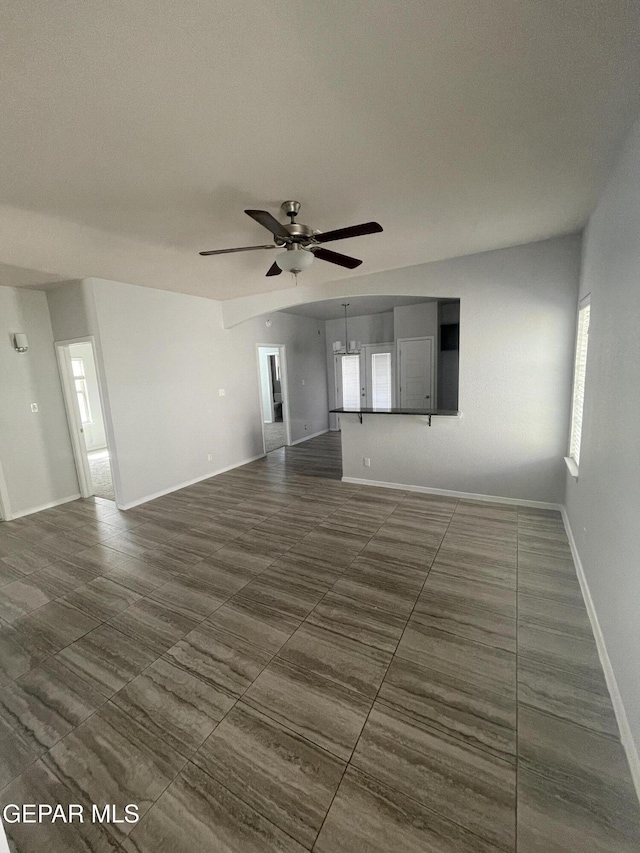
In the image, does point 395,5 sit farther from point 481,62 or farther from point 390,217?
point 390,217

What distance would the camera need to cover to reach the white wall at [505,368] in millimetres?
3336

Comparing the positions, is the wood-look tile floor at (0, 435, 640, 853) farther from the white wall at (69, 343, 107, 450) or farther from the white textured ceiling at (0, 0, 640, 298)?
the white wall at (69, 343, 107, 450)

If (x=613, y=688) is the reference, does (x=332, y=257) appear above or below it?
above

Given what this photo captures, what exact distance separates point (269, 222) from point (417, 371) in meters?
4.91

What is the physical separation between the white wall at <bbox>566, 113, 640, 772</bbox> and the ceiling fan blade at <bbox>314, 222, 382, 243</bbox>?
1264 mm

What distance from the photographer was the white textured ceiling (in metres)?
1.13

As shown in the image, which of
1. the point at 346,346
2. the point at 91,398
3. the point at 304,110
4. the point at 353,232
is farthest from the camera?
the point at 346,346

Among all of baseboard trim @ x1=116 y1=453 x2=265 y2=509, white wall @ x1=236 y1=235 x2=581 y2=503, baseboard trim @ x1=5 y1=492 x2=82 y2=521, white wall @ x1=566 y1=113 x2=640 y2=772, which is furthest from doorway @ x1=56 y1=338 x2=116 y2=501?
white wall @ x1=566 y1=113 x2=640 y2=772

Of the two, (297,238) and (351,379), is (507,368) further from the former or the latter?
(351,379)

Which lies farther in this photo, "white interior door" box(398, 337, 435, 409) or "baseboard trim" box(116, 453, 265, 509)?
"white interior door" box(398, 337, 435, 409)

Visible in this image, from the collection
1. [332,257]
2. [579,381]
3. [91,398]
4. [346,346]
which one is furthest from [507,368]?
[91,398]

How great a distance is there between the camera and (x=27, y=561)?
3.18 meters

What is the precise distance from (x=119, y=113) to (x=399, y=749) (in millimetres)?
2985

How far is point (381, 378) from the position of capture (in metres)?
7.40
